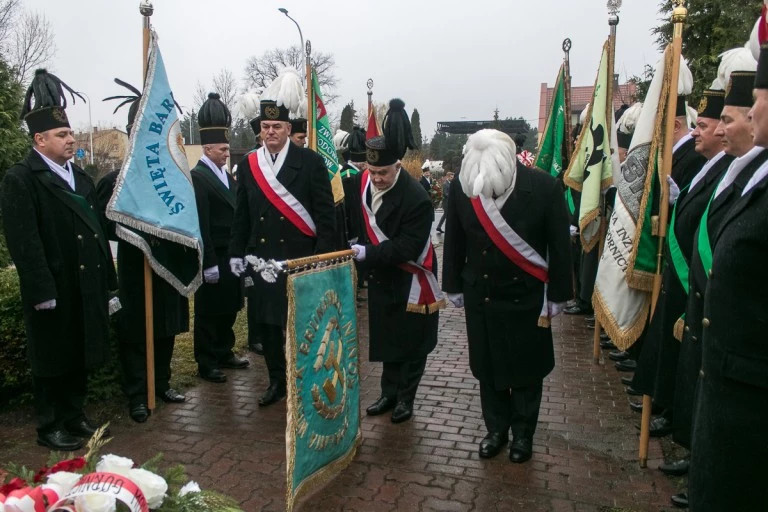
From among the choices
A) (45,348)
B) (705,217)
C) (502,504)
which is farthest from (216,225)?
(705,217)

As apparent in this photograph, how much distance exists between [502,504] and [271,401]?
2.32m

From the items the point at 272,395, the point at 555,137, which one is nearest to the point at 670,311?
the point at 272,395

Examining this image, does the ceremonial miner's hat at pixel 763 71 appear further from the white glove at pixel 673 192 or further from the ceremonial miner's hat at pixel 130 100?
the ceremonial miner's hat at pixel 130 100

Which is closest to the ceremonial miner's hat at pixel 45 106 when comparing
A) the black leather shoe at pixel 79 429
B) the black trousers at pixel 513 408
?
the black leather shoe at pixel 79 429

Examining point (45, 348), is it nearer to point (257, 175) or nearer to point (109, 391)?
point (109, 391)

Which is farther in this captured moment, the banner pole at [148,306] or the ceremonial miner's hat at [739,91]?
the banner pole at [148,306]

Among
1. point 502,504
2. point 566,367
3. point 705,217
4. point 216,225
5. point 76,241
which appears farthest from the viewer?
point 566,367

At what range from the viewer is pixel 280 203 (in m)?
5.00

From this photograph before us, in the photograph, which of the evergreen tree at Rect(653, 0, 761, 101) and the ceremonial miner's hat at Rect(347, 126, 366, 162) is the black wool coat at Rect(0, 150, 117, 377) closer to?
the ceremonial miner's hat at Rect(347, 126, 366, 162)

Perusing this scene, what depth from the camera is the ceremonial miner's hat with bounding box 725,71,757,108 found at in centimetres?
322

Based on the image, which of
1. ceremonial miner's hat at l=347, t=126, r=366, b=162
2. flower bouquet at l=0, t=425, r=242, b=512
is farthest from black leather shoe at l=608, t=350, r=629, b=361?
flower bouquet at l=0, t=425, r=242, b=512

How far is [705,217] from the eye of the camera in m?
3.12

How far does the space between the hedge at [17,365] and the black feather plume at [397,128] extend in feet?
8.79

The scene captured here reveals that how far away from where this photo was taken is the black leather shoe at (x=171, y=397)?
17.6ft
